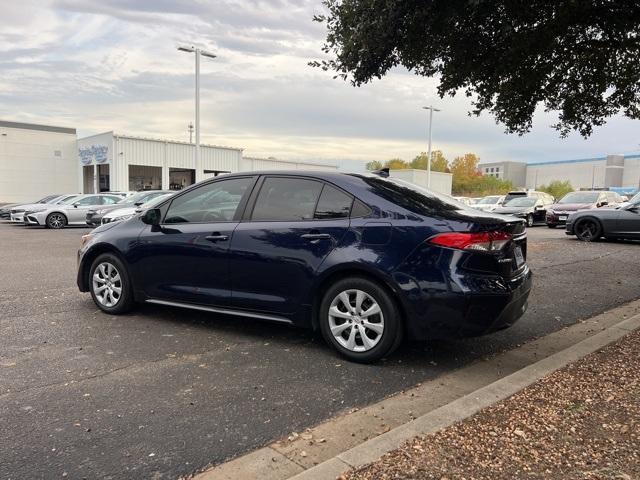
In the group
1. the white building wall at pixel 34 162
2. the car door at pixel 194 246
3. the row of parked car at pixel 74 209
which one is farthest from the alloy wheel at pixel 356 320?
the white building wall at pixel 34 162

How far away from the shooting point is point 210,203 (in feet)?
17.7

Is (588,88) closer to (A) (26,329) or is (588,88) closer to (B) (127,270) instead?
(B) (127,270)

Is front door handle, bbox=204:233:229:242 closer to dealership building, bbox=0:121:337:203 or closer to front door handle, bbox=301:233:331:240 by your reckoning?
front door handle, bbox=301:233:331:240

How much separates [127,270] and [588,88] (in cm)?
812

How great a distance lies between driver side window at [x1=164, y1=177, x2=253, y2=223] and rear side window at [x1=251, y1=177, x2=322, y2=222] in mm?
255

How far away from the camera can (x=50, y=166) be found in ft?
149

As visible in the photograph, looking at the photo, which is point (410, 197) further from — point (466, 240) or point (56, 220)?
point (56, 220)

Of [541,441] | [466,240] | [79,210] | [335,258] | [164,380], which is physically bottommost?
[164,380]

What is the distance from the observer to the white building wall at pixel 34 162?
44.0 meters

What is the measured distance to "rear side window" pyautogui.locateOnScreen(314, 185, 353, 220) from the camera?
4.61m

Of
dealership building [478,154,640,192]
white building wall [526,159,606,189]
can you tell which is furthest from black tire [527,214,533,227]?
white building wall [526,159,606,189]

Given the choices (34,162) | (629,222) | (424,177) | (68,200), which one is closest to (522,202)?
(629,222)

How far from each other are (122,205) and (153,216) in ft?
51.7

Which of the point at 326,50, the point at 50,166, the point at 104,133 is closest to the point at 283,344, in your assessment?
the point at 326,50
